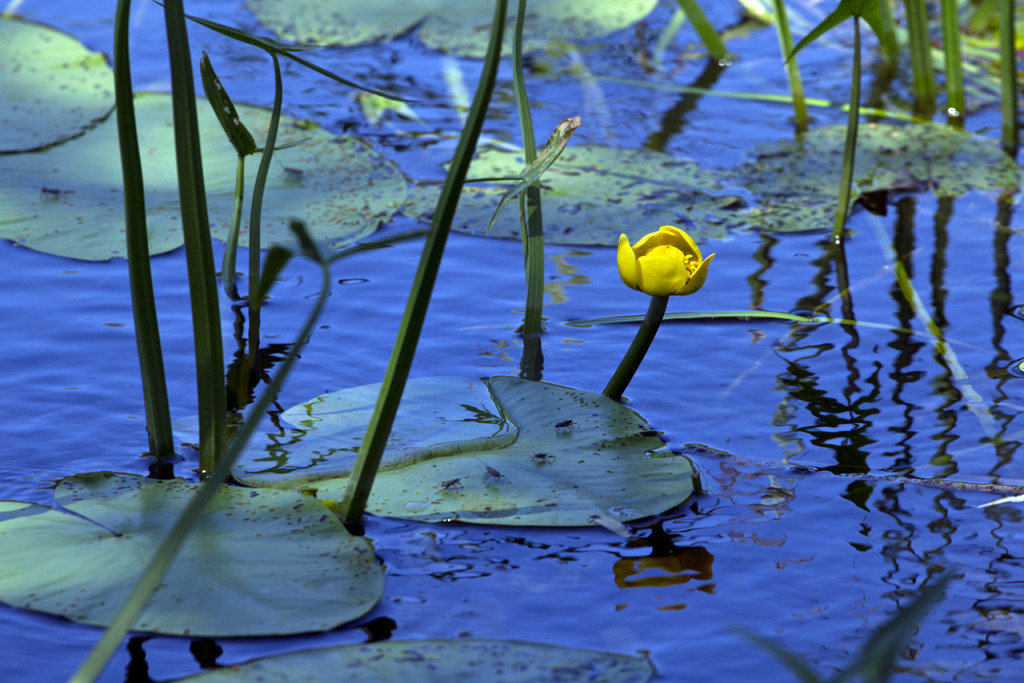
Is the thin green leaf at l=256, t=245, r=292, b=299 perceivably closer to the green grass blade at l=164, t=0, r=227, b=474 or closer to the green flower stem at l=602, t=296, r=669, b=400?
the green grass blade at l=164, t=0, r=227, b=474

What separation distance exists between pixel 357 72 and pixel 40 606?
235 centimetres

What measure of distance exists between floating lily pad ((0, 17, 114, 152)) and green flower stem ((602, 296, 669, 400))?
1.60m

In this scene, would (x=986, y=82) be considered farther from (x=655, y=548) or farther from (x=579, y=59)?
(x=655, y=548)

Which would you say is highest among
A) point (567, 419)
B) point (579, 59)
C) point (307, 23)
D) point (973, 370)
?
point (307, 23)

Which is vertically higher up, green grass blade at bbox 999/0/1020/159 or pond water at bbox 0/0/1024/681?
green grass blade at bbox 999/0/1020/159

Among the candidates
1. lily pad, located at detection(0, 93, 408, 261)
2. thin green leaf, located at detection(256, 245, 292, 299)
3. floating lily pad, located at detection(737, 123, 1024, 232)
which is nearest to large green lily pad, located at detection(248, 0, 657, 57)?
lily pad, located at detection(0, 93, 408, 261)

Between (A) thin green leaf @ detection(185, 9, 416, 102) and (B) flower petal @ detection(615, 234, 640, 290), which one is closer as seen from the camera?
(A) thin green leaf @ detection(185, 9, 416, 102)

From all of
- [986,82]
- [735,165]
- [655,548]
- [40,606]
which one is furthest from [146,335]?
[986,82]

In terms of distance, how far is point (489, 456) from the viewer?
1445 mm

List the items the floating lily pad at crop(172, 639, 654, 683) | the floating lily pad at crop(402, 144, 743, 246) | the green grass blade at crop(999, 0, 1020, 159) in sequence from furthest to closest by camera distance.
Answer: the green grass blade at crop(999, 0, 1020, 159) → the floating lily pad at crop(402, 144, 743, 246) → the floating lily pad at crop(172, 639, 654, 683)

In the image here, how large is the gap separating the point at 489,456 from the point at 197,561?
1.43 ft

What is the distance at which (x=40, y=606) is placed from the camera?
1.13m

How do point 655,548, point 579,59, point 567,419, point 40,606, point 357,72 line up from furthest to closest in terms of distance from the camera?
point 579,59
point 357,72
point 567,419
point 655,548
point 40,606

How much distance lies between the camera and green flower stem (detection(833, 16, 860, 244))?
2041mm
